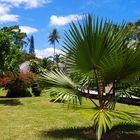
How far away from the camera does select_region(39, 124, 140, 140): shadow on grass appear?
10492 millimetres

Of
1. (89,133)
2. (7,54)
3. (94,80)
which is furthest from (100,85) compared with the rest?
(7,54)

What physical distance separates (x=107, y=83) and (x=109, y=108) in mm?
867

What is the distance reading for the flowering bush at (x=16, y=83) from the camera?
27.3 meters

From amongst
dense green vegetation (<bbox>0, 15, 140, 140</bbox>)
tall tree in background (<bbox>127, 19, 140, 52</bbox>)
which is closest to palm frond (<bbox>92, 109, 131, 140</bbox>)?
dense green vegetation (<bbox>0, 15, 140, 140</bbox>)

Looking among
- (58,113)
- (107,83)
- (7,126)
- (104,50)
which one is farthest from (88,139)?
(58,113)

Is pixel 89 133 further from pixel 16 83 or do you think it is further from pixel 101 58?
pixel 16 83

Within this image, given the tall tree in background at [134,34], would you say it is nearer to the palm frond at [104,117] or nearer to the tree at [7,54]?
the palm frond at [104,117]

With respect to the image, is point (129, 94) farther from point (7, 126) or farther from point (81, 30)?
point (7, 126)

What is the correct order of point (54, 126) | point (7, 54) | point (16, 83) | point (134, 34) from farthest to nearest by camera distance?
point (16, 83), point (7, 54), point (134, 34), point (54, 126)

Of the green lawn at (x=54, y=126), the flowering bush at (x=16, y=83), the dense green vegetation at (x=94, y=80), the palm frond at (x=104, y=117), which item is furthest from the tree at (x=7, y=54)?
the palm frond at (x=104, y=117)

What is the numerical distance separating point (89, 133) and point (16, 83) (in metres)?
17.3

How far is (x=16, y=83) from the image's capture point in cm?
2786

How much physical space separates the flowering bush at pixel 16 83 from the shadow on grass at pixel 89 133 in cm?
1545

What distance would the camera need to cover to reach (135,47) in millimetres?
9930
